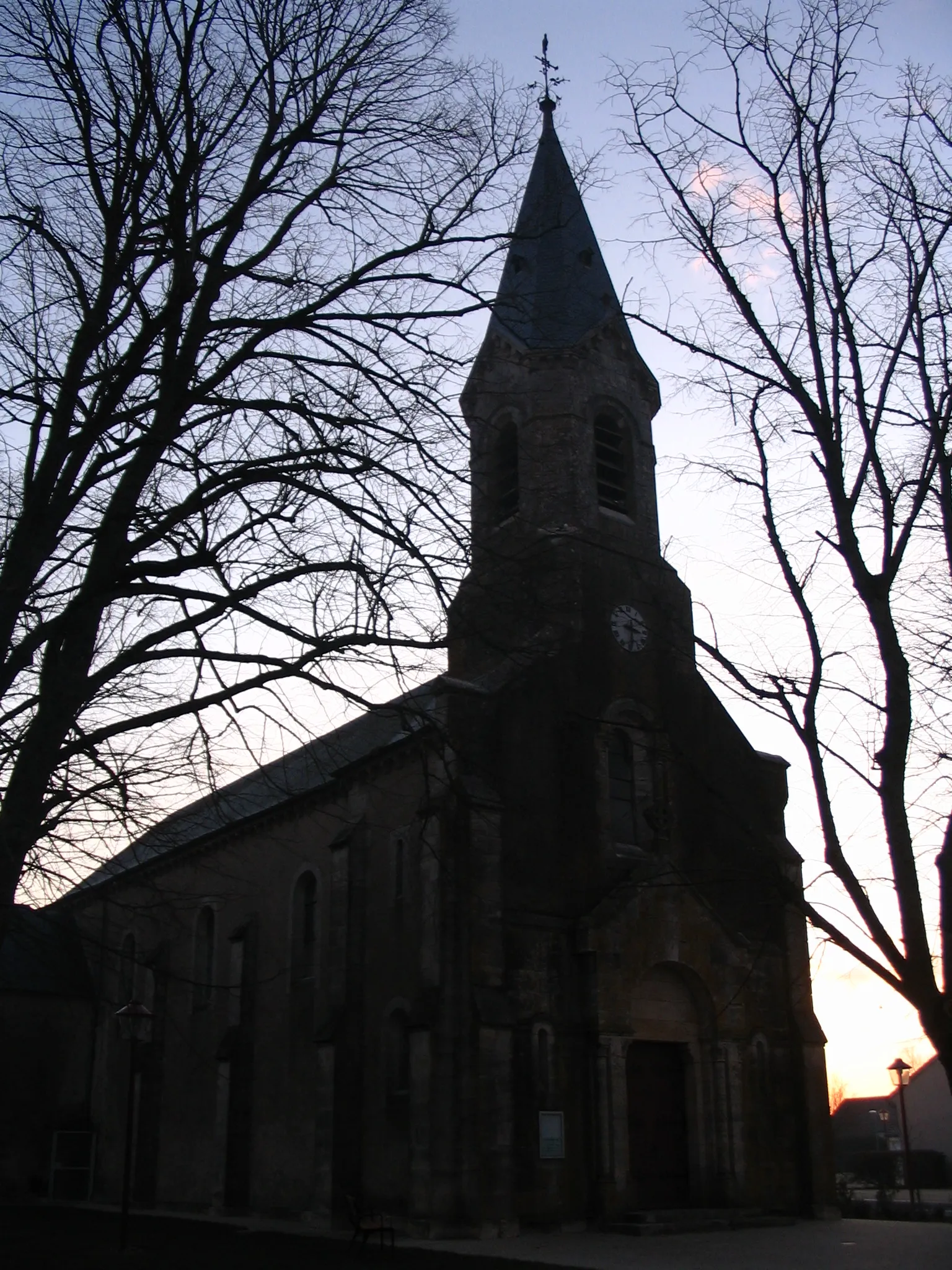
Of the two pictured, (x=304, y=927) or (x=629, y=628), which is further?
(x=304, y=927)

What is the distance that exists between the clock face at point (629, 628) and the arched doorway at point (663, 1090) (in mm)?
6376

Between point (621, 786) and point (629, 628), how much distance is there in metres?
3.30

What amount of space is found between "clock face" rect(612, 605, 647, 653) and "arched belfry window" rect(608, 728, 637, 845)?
194cm

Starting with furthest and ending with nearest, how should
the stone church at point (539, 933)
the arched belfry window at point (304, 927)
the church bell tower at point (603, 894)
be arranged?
the arched belfry window at point (304, 927) < the church bell tower at point (603, 894) < the stone church at point (539, 933)

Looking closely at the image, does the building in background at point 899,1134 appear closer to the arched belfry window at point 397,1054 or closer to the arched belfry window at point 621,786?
the arched belfry window at point 621,786

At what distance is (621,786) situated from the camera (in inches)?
907

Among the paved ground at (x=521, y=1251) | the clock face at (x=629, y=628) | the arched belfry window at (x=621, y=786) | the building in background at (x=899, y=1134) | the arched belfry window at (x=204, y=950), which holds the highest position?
the clock face at (x=629, y=628)

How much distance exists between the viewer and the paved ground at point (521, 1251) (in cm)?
1516

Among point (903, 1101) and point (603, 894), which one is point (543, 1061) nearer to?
point (603, 894)

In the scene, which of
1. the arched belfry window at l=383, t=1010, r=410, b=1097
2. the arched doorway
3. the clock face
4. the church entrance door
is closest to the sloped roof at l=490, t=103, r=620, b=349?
the clock face

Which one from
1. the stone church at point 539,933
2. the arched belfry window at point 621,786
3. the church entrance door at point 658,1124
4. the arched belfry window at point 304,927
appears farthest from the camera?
the arched belfry window at point 304,927

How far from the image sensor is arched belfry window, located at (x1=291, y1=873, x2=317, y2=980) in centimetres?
2525

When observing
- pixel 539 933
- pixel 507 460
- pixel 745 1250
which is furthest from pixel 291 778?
pixel 745 1250

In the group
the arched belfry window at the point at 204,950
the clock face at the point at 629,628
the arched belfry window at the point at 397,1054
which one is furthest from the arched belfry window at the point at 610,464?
the arched belfry window at the point at 204,950
